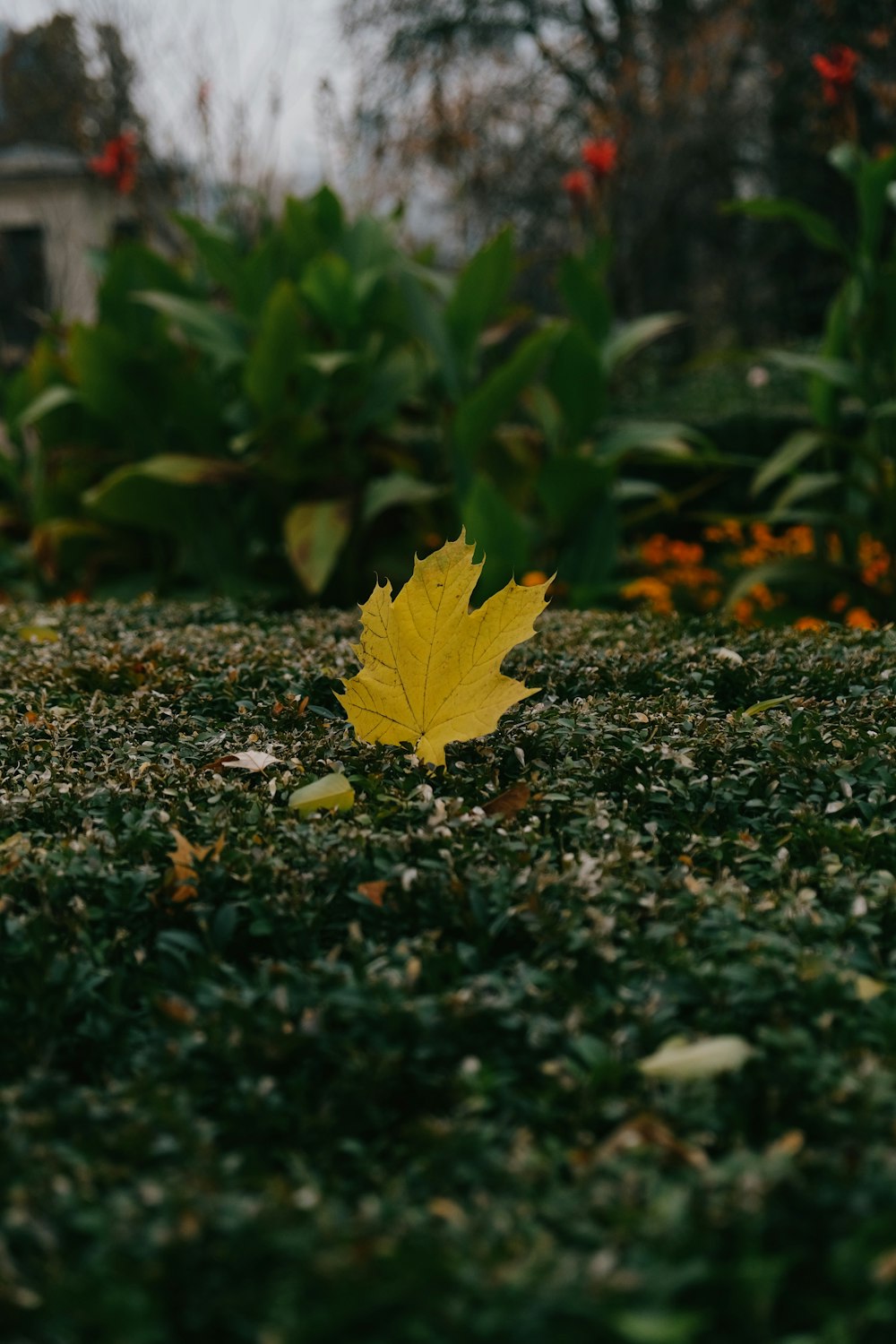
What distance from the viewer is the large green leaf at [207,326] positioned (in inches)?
185

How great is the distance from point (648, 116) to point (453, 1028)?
1270 centimetres

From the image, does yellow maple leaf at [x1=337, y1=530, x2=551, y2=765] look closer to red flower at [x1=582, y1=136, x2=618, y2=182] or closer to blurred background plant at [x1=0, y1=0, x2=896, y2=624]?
blurred background plant at [x1=0, y1=0, x2=896, y2=624]

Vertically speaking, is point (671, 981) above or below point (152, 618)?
below

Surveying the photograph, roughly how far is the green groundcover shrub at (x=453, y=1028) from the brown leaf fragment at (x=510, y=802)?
0.5 inches

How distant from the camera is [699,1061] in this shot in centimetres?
116

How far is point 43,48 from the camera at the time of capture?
10930mm

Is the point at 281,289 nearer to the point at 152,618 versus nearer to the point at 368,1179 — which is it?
the point at 152,618

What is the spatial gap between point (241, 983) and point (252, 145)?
316 inches

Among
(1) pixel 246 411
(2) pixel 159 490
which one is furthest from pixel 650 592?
(2) pixel 159 490

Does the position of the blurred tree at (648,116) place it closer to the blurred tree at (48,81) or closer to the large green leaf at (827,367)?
the blurred tree at (48,81)

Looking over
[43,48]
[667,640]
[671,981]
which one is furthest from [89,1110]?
[43,48]

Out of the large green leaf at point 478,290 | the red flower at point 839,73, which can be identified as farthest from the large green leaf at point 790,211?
the large green leaf at point 478,290

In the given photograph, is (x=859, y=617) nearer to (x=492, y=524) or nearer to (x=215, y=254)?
(x=492, y=524)

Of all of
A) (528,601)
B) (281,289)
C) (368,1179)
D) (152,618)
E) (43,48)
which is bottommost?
(368,1179)
